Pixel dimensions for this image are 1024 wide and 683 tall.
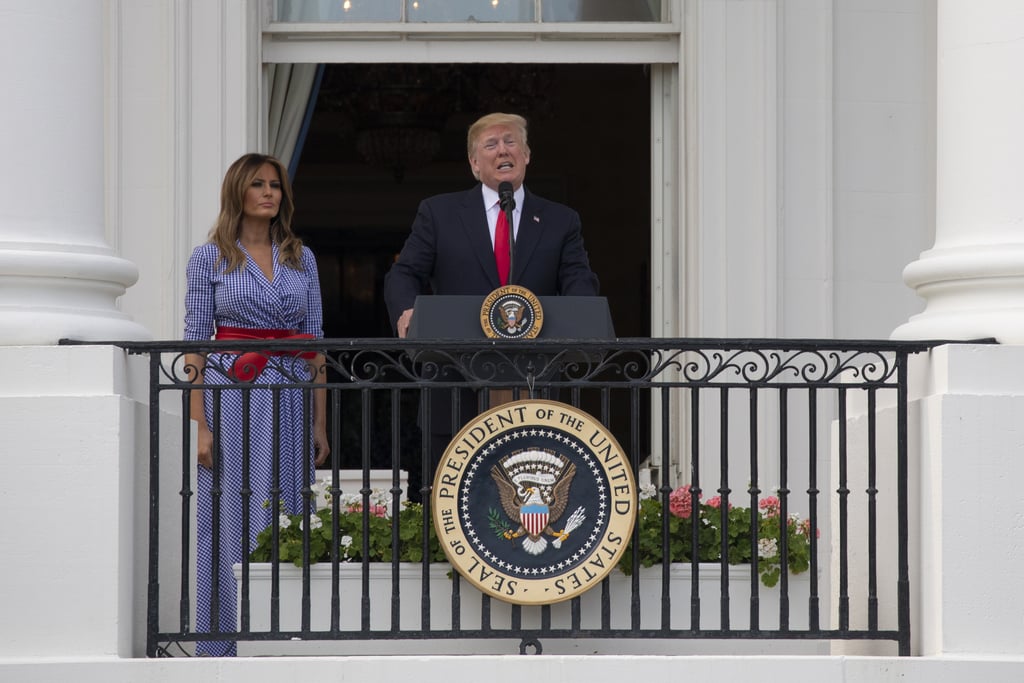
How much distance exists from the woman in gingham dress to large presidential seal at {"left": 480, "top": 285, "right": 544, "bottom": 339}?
1.04 meters

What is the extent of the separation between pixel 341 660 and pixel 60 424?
1.11m

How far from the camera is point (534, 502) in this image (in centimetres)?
582

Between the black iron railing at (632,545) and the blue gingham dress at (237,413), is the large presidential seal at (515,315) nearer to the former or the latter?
the black iron railing at (632,545)

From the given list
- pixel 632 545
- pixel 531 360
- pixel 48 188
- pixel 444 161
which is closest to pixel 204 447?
pixel 48 188

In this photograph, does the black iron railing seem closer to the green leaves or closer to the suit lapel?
the green leaves

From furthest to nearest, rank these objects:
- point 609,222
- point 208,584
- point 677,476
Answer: point 609,222 < point 677,476 < point 208,584

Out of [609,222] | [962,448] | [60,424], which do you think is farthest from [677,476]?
[609,222]

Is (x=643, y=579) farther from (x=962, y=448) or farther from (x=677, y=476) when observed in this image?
(x=677, y=476)

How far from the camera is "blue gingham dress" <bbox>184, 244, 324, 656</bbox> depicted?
6.72 metres

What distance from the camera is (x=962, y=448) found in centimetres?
566

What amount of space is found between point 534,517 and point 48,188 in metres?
1.86

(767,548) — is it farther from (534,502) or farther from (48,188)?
(48,188)

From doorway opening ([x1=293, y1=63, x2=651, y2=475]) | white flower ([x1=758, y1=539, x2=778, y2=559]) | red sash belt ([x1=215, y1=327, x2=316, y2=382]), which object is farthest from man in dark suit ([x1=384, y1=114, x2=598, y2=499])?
doorway opening ([x1=293, y1=63, x2=651, y2=475])

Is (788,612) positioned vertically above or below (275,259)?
below
